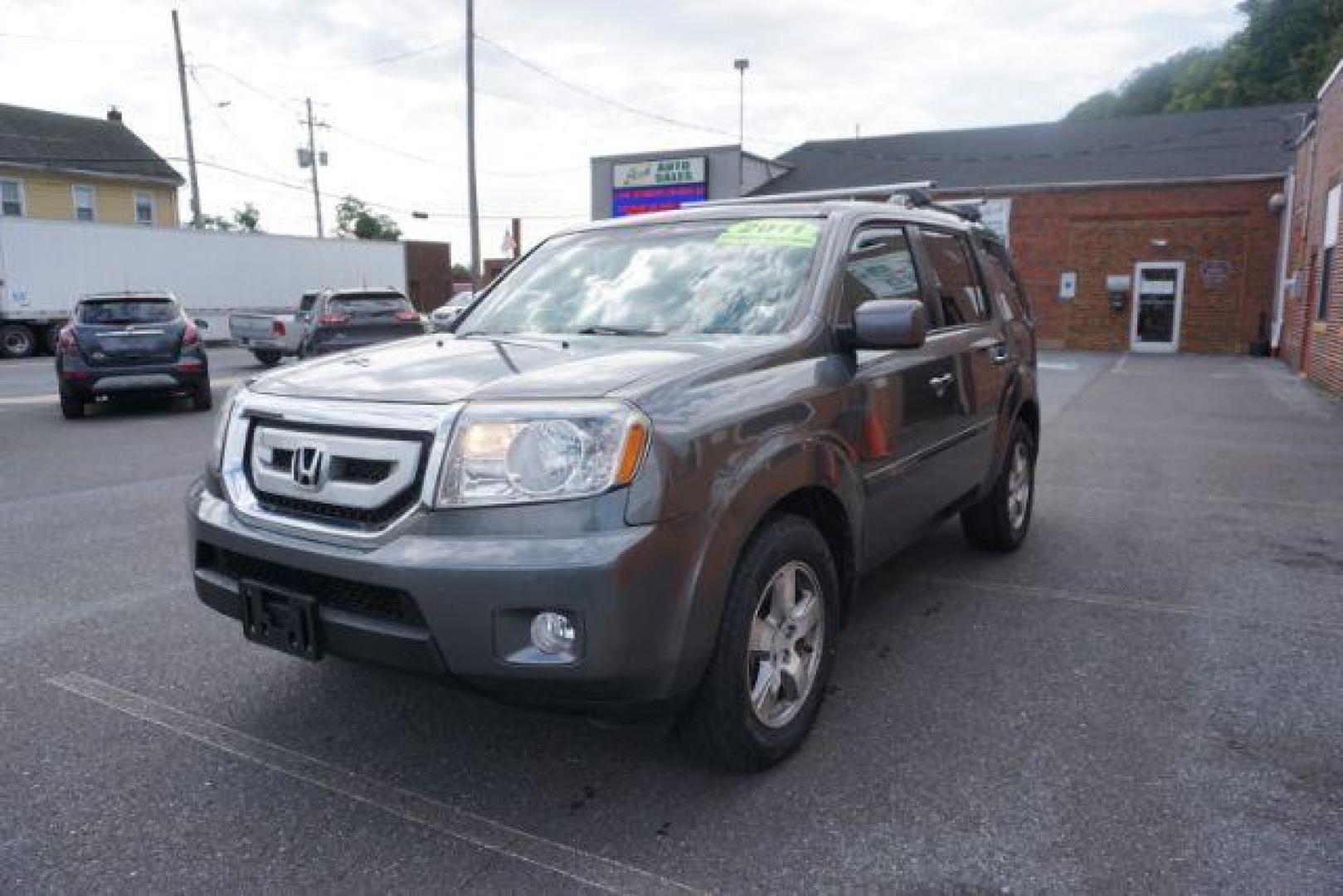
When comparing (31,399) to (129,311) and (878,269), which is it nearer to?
(129,311)

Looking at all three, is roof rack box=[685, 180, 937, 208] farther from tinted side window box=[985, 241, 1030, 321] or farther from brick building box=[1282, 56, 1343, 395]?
brick building box=[1282, 56, 1343, 395]

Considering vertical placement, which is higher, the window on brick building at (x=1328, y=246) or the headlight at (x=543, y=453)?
the window on brick building at (x=1328, y=246)

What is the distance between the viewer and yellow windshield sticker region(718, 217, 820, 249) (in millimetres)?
3773

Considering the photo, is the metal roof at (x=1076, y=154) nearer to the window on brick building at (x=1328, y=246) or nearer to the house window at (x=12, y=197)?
the window on brick building at (x=1328, y=246)

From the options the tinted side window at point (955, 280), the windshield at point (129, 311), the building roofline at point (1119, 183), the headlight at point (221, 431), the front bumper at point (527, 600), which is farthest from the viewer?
the building roofline at point (1119, 183)

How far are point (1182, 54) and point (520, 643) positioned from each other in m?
65.2

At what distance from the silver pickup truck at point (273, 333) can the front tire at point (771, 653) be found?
1871 centimetres

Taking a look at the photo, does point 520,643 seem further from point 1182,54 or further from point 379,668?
point 1182,54

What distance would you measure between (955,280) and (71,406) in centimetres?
1146

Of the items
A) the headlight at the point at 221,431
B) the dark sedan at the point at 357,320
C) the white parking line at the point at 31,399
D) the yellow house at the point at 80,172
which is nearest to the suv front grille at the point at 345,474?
the headlight at the point at 221,431

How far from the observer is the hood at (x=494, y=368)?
278cm

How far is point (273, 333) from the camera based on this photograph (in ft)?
69.7

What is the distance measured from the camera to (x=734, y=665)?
286 centimetres

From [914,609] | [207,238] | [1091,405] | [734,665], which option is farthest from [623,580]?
[207,238]
